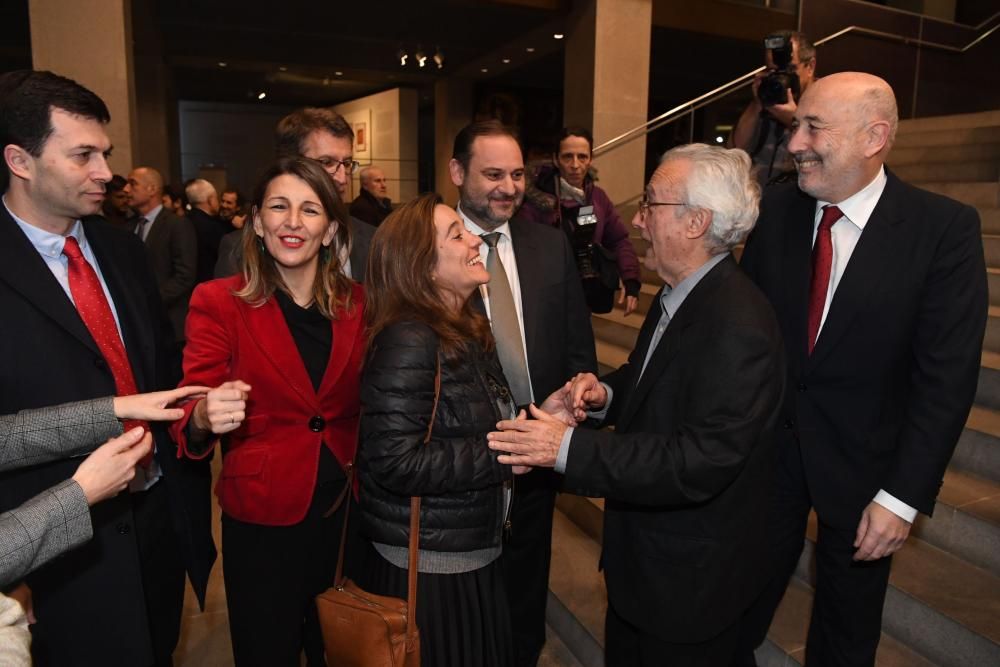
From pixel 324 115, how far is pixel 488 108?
12.2 metres

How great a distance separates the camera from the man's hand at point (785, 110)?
2428 millimetres

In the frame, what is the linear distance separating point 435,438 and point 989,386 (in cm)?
281

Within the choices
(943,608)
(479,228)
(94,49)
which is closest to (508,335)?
(479,228)

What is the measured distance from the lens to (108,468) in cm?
125

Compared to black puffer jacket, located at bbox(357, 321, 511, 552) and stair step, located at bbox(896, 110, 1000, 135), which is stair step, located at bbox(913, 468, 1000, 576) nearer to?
black puffer jacket, located at bbox(357, 321, 511, 552)

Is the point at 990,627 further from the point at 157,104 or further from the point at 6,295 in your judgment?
the point at 157,104

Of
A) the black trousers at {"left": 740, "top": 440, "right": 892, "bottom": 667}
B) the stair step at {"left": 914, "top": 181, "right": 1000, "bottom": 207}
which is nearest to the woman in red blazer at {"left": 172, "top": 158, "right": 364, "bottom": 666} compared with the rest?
the black trousers at {"left": 740, "top": 440, "right": 892, "bottom": 667}

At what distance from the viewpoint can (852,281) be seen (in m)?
1.69

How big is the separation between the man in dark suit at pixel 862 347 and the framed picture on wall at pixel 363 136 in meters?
13.5

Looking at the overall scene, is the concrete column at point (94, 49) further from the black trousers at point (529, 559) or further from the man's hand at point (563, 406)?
the man's hand at point (563, 406)

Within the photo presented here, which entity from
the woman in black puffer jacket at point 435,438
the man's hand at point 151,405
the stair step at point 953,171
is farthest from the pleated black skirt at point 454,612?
the stair step at point 953,171

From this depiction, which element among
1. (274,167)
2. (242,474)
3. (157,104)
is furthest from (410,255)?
(157,104)

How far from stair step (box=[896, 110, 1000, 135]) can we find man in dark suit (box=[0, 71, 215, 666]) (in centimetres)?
654

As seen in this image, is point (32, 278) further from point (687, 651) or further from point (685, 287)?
point (687, 651)
